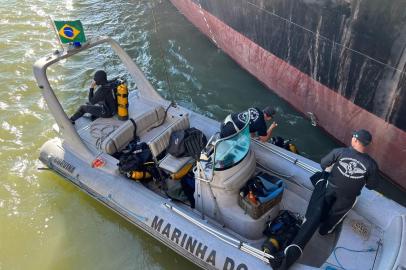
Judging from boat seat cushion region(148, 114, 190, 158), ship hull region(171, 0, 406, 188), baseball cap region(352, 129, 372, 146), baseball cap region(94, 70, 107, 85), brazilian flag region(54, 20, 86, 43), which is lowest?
ship hull region(171, 0, 406, 188)

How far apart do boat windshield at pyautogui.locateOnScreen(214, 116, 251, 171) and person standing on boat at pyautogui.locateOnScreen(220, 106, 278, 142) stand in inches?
7.1

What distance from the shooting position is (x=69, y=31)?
529cm

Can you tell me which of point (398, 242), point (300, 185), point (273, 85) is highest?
point (398, 242)

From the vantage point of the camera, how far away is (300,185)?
202 inches

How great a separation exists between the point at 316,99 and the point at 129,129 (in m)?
3.79

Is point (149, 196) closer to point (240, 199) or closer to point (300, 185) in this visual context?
point (240, 199)

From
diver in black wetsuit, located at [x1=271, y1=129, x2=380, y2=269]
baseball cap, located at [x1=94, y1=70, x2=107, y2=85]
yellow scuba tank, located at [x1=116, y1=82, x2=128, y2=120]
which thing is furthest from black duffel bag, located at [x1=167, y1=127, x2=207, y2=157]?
diver in black wetsuit, located at [x1=271, y1=129, x2=380, y2=269]

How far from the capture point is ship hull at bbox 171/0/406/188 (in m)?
6.00

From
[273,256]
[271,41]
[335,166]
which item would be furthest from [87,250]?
[271,41]

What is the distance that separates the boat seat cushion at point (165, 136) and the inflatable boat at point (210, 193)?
2 centimetres

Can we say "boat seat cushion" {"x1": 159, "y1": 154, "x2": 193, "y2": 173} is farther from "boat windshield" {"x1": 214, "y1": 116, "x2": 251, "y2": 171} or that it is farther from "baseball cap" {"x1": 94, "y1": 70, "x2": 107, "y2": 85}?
"baseball cap" {"x1": 94, "y1": 70, "x2": 107, "y2": 85}

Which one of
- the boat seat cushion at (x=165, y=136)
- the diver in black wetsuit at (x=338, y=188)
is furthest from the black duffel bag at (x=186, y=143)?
the diver in black wetsuit at (x=338, y=188)

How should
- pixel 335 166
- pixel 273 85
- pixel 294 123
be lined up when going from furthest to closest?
pixel 273 85, pixel 294 123, pixel 335 166

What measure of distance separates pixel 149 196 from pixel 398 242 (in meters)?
3.28
